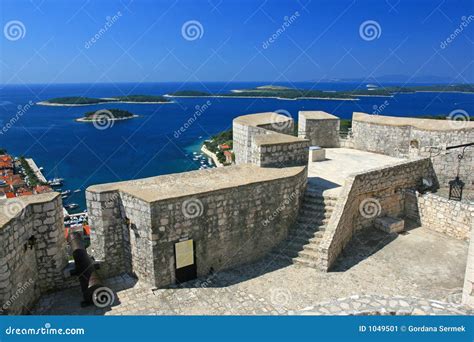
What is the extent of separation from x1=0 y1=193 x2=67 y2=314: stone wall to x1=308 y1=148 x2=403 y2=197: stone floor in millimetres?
7210

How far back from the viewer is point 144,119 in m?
106

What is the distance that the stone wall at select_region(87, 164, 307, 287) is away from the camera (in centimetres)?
764

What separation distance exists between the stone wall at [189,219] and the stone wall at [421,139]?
6.45 m

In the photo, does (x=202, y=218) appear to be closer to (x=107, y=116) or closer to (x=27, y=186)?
(x=27, y=186)

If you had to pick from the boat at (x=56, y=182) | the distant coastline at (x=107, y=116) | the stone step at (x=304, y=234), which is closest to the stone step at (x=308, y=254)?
the stone step at (x=304, y=234)

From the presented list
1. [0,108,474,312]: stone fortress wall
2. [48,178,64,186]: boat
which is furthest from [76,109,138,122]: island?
[0,108,474,312]: stone fortress wall

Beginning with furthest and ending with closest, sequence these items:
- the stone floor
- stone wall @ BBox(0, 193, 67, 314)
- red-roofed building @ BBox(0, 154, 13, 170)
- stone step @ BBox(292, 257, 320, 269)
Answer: red-roofed building @ BBox(0, 154, 13, 170), the stone floor, stone step @ BBox(292, 257, 320, 269), stone wall @ BBox(0, 193, 67, 314)

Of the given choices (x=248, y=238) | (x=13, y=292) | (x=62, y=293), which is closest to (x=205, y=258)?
(x=248, y=238)

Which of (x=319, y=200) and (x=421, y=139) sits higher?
(x=421, y=139)

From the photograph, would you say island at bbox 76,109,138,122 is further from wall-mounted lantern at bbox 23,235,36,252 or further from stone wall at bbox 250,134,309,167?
wall-mounted lantern at bbox 23,235,36,252

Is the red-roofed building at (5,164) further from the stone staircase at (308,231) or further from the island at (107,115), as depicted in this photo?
the stone staircase at (308,231)

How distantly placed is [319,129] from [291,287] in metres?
9.64

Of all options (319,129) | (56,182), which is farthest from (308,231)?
(56,182)

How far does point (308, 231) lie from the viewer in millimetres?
9547
